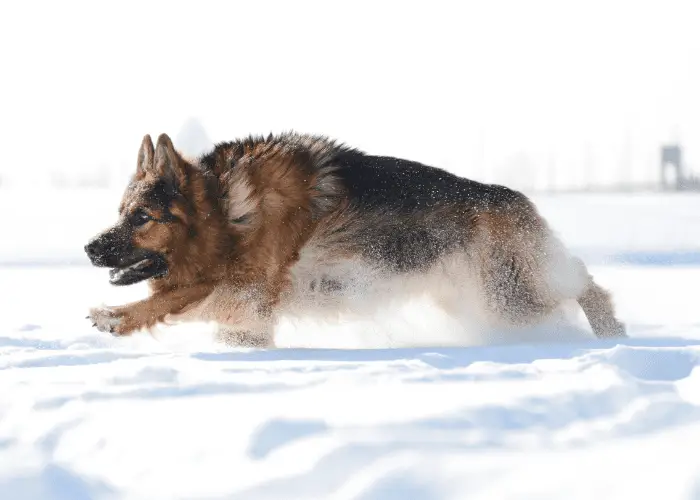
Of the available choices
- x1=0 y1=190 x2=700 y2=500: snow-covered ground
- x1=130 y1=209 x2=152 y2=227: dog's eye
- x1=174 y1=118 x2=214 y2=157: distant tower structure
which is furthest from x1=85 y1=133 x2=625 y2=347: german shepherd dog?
x1=174 y1=118 x2=214 y2=157: distant tower structure

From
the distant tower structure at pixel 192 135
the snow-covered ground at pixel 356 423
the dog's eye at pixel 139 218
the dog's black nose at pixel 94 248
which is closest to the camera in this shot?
the snow-covered ground at pixel 356 423

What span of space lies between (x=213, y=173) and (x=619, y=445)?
330cm

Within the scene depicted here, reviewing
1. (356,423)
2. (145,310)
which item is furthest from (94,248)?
(356,423)

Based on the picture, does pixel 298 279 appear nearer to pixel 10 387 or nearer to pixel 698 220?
pixel 10 387

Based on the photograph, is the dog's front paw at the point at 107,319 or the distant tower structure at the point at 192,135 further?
the distant tower structure at the point at 192,135

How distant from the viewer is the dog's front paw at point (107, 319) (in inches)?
195

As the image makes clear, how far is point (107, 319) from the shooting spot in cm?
496

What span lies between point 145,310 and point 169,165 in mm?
943

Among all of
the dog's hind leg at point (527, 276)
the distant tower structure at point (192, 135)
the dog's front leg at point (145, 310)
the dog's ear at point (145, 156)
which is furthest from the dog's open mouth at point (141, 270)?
the distant tower structure at point (192, 135)

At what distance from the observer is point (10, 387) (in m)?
3.45

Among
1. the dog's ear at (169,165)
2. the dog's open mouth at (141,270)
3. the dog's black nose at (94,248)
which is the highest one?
the dog's ear at (169,165)

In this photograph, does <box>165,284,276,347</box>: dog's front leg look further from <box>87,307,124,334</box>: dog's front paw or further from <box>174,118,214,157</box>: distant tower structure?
<box>174,118,214,157</box>: distant tower structure

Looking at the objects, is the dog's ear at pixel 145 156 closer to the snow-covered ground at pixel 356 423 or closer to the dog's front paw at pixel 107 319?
the dog's front paw at pixel 107 319

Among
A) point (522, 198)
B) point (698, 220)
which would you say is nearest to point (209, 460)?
point (522, 198)
